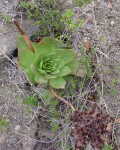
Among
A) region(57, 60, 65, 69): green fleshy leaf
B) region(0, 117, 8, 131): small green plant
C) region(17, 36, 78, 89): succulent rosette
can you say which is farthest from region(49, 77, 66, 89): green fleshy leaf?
region(0, 117, 8, 131): small green plant

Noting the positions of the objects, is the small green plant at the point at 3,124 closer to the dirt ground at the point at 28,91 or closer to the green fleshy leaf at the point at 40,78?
the dirt ground at the point at 28,91

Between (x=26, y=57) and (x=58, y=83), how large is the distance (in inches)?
13.4

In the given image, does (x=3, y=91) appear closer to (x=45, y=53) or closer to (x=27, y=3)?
(x=45, y=53)

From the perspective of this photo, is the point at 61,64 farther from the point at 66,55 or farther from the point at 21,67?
the point at 21,67

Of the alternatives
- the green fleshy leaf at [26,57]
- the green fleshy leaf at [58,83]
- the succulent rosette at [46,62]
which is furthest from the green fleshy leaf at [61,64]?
the green fleshy leaf at [26,57]

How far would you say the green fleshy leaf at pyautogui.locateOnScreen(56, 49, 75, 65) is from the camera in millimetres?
2475

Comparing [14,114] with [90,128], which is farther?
[14,114]

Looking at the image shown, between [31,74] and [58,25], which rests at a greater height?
[58,25]

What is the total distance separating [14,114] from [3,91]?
0.75 feet

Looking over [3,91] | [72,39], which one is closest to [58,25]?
[72,39]

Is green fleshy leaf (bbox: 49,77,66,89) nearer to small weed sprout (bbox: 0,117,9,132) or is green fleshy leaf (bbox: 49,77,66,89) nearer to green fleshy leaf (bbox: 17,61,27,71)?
green fleshy leaf (bbox: 17,61,27,71)

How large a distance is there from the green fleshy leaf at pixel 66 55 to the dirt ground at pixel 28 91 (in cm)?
20

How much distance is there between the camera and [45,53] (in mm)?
2479

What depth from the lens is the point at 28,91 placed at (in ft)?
8.57
